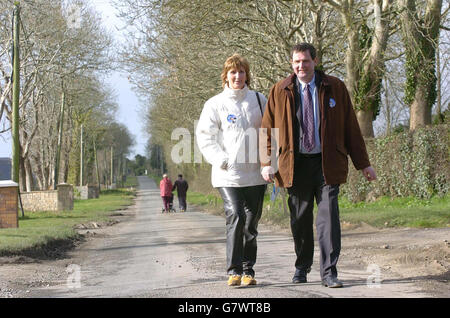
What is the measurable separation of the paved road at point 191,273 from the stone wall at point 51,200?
736 inches

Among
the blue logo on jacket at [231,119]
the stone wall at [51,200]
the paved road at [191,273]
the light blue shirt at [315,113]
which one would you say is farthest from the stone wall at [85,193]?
the light blue shirt at [315,113]

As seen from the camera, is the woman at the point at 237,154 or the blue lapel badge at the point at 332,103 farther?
the woman at the point at 237,154

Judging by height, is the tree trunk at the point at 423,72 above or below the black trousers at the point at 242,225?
above

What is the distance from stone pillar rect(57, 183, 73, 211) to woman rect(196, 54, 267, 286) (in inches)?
1047

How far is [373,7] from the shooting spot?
2239 cm

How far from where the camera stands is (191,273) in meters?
8.53

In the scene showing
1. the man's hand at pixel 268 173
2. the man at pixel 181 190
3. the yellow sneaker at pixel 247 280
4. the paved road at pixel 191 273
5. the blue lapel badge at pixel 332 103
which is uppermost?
the blue lapel badge at pixel 332 103

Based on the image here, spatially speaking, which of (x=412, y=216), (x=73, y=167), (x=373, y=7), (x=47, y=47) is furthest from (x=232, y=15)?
(x=73, y=167)

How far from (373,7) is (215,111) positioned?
16.5 metres

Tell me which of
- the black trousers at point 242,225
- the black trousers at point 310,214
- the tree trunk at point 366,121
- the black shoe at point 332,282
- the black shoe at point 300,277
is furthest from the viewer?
the tree trunk at point 366,121

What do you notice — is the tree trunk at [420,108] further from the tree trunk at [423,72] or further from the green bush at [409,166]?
the green bush at [409,166]

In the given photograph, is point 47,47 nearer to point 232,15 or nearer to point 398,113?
point 232,15

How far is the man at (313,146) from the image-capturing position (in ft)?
22.1

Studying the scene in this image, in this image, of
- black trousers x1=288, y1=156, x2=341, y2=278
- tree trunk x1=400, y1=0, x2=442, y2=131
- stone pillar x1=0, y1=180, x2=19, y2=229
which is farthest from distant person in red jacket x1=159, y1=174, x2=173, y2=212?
black trousers x1=288, y1=156, x2=341, y2=278
